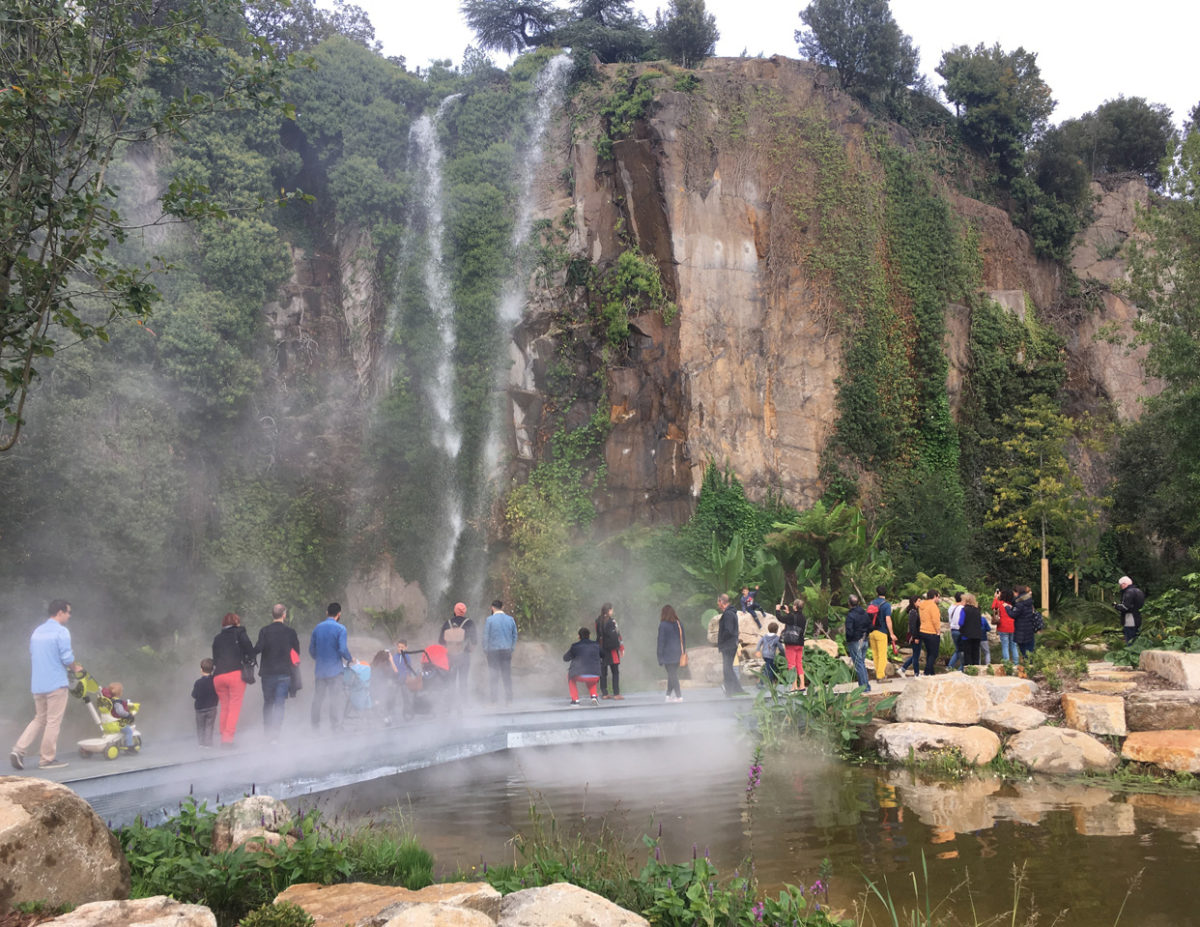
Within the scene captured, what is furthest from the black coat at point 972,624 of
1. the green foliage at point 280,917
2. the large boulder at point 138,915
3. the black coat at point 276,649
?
the large boulder at point 138,915

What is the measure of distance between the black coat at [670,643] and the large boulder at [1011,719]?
4.12m

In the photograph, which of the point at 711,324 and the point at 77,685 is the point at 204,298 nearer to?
the point at 711,324

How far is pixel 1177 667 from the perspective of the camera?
11258 mm

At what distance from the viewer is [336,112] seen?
90.4 feet

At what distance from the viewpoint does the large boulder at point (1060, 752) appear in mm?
9711

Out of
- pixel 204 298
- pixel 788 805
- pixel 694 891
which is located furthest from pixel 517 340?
pixel 694 891

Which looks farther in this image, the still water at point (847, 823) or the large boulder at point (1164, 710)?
the large boulder at point (1164, 710)

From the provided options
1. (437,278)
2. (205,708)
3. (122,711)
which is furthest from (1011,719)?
(437,278)

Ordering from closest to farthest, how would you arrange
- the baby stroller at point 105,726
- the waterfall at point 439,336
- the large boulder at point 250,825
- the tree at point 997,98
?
the large boulder at point 250,825
the baby stroller at point 105,726
the waterfall at point 439,336
the tree at point 997,98

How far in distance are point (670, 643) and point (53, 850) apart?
919cm

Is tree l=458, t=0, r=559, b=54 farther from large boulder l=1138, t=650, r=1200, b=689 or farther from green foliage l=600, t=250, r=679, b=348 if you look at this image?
large boulder l=1138, t=650, r=1200, b=689

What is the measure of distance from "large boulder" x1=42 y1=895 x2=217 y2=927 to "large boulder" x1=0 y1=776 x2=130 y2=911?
0.68m

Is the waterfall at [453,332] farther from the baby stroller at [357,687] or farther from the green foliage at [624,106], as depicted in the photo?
the baby stroller at [357,687]

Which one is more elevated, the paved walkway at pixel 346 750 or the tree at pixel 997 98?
the tree at pixel 997 98
